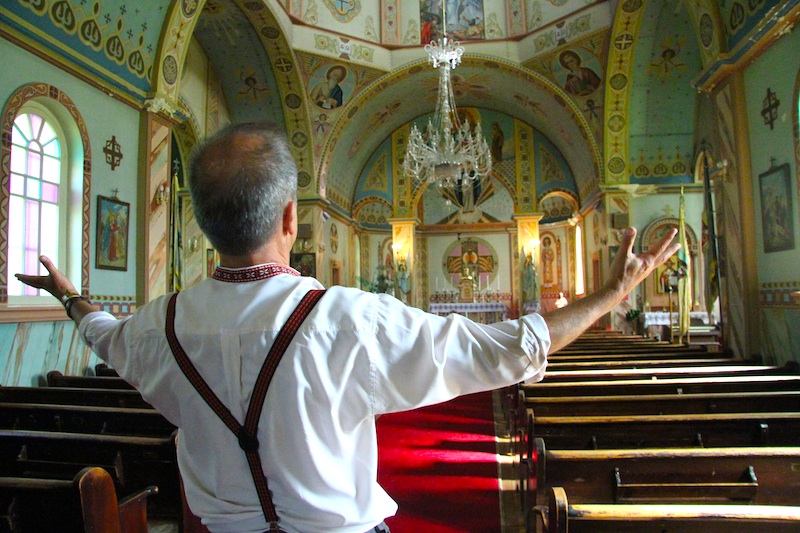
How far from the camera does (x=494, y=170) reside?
18547 mm

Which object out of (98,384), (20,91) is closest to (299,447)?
(98,384)

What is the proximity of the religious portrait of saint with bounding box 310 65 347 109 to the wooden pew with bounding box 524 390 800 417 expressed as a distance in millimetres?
11304

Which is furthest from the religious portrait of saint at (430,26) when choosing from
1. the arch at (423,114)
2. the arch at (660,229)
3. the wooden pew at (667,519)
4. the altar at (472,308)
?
the wooden pew at (667,519)

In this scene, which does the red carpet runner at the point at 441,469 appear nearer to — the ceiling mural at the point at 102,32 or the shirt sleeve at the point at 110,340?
the shirt sleeve at the point at 110,340

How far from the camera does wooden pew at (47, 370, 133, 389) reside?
569 cm

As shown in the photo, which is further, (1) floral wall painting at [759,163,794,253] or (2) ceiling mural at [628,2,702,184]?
(2) ceiling mural at [628,2,702,184]

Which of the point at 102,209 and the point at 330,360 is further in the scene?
the point at 102,209

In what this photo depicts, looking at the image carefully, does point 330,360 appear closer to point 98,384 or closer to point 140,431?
point 140,431

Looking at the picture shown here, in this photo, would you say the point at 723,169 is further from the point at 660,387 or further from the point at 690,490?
the point at 690,490

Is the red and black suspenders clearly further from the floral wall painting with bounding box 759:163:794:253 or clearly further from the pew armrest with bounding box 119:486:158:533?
the floral wall painting with bounding box 759:163:794:253

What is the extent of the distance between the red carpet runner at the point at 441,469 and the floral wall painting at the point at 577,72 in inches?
351

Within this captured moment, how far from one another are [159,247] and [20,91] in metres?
2.62

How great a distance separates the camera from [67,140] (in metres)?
6.68

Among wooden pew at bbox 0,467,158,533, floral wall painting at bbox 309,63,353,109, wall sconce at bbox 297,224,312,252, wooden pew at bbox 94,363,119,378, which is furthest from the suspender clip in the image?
floral wall painting at bbox 309,63,353,109
